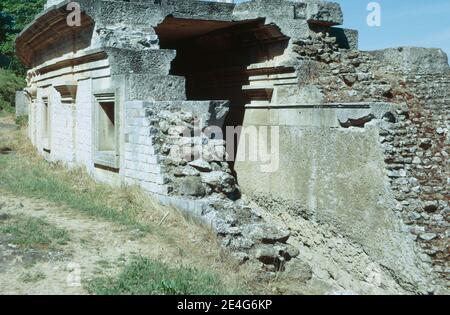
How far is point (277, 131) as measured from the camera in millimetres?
9719

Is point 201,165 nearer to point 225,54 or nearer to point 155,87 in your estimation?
point 155,87

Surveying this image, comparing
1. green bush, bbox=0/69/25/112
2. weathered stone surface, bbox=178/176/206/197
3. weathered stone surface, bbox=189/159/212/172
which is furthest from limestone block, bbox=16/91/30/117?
weathered stone surface, bbox=178/176/206/197

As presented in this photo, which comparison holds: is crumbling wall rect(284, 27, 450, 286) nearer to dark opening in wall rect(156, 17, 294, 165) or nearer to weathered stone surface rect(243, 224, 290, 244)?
dark opening in wall rect(156, 17, 294, 165)

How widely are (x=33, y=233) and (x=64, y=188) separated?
103 inches

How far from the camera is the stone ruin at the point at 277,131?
679cm

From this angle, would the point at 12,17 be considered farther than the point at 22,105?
Yes

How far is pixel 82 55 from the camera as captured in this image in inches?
373

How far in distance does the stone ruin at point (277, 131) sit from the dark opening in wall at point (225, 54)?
4 cm

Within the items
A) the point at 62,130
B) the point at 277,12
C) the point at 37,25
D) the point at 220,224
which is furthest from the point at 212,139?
the point at 37,25

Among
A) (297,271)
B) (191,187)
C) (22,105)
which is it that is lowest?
(297,271)

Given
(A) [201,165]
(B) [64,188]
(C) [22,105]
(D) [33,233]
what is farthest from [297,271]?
(C) [22,105]

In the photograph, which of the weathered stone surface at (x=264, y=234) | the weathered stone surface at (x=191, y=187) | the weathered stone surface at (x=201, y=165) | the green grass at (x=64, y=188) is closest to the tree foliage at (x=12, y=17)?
the green grass at (x=64, y=188)

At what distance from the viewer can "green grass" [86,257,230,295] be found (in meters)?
4.67

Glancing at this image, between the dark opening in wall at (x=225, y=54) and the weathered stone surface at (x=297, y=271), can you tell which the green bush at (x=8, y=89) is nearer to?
the dark opening in wall at (x=225, y=54)
